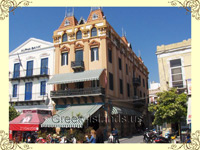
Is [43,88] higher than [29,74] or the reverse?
the reverse

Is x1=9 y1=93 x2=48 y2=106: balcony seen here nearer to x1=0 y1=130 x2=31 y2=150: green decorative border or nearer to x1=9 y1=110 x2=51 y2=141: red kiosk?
x1=9 y1=110 x2=51 y2=141: red kiosk

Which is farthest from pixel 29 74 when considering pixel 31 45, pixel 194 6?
pixel 194 6

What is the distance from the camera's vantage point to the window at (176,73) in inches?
696

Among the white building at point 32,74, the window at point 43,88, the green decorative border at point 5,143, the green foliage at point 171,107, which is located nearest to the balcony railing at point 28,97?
the white building at point 32,74

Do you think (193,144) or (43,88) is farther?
(43,88)

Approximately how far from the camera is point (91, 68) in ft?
75.6

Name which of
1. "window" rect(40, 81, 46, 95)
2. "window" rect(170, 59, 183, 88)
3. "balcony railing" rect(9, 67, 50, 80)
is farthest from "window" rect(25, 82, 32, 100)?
"window" rect(170, 59, 183, 88)

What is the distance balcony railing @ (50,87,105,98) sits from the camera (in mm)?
21188

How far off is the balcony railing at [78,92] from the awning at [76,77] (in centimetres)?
119

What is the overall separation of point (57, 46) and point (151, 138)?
15151 millimetres

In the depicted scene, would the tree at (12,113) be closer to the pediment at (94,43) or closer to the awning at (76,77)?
the awning at (76,77)

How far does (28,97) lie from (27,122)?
17.6 feet

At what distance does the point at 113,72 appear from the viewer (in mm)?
24469

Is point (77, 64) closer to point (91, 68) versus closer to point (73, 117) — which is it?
point (91, 68)
